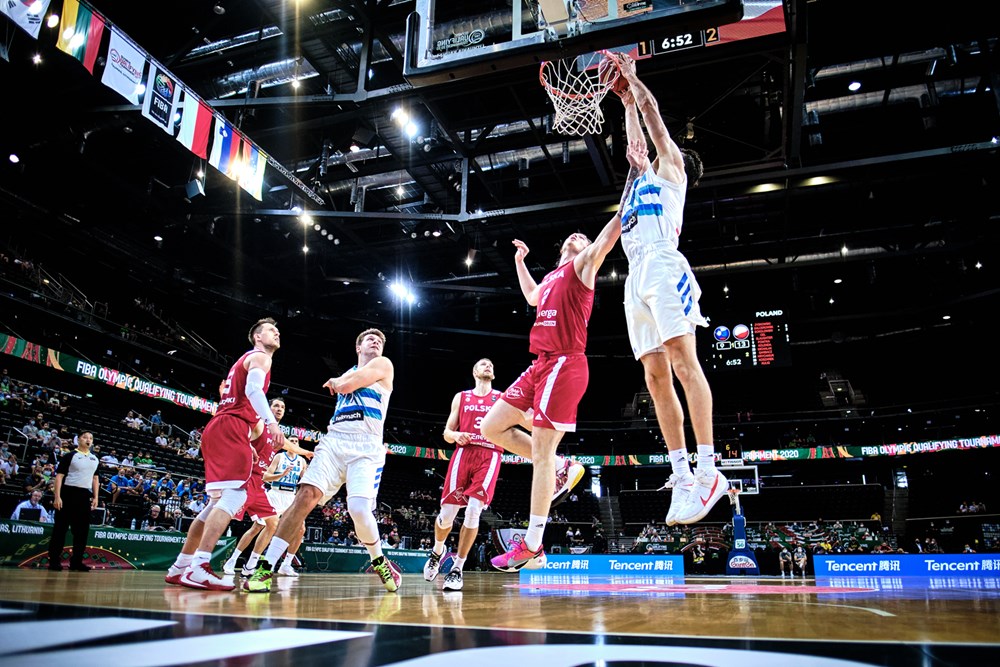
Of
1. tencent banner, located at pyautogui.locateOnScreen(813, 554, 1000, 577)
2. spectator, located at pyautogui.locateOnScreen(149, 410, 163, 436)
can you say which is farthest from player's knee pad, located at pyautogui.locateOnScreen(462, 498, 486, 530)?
spectator, located at pyautogui.locateOnScreen(149, 410, 163, 436)

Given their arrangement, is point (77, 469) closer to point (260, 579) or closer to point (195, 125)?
point (260, 579)

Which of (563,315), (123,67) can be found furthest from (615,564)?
(123,67)

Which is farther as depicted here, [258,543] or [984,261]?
[984,261]

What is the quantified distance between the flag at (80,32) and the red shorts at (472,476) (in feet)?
21.0

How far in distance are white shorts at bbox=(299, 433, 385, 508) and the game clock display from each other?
11859 millimetres

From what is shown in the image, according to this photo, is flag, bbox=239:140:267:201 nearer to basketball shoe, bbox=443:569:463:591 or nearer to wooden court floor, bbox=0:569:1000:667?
basketball shoe, bbox=443:569:463:591

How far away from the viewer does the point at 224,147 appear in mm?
9820

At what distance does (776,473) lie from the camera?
2805 centimetres

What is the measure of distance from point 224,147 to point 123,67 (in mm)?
1892

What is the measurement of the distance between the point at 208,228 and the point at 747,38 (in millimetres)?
13981

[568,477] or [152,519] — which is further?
[152,519]

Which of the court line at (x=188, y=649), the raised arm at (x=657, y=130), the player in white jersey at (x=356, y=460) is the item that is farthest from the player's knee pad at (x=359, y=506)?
the raised arm at (x=657, y=130)

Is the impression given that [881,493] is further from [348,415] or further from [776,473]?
[348,415]

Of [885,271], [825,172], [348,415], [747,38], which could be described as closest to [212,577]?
[348,415]
